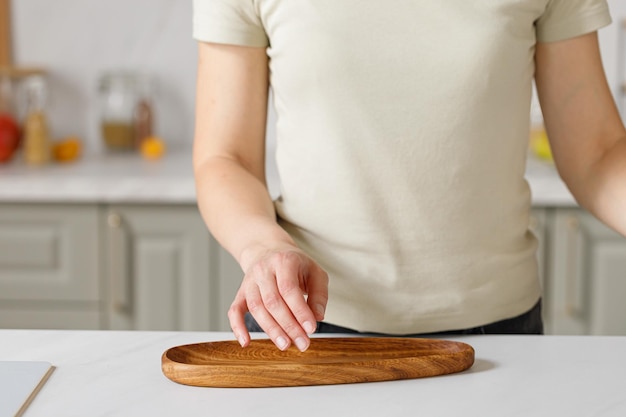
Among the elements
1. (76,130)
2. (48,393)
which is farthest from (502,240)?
(76,130)

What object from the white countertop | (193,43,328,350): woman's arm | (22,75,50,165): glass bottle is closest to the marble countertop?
(22,75,50,165): glass bottle

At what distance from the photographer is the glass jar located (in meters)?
2.67

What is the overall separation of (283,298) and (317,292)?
0.15ft

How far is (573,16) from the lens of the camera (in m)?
1.10

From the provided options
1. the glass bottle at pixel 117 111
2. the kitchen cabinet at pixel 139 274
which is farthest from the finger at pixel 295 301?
the glass bottle at pixel 117 111

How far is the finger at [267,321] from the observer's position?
83 cm

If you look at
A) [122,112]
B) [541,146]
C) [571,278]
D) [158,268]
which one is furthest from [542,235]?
[122,112]

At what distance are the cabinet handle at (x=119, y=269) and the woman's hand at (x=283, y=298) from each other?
4.75 feet

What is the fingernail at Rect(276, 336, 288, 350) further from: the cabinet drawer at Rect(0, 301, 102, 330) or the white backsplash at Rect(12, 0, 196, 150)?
the white backsplash at Rect(12, 0, 196, 150)

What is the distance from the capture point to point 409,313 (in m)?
1.08

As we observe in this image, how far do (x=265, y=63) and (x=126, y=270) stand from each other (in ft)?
4.07

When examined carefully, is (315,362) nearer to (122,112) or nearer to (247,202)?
(247,202)

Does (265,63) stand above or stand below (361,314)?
above

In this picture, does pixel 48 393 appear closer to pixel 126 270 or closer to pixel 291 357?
pixel 291 357
